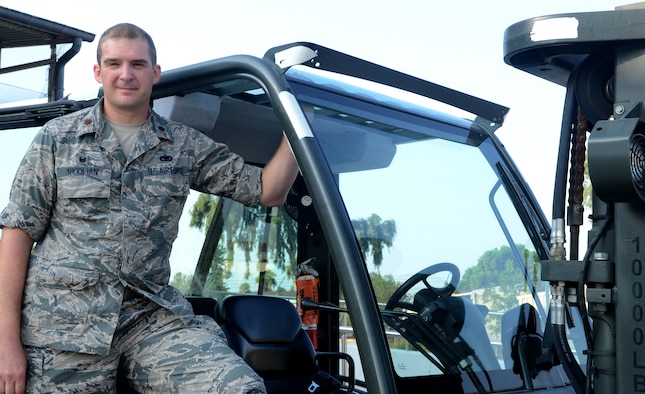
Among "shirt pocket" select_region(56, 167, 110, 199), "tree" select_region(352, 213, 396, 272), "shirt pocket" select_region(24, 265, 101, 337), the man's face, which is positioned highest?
the man's face

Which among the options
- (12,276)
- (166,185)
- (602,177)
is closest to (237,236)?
(166,185)

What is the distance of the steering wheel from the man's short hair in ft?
3.56

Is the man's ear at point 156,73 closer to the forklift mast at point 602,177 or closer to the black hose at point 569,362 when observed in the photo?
the forklift mast at point 602,177

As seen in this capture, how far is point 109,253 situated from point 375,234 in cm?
84

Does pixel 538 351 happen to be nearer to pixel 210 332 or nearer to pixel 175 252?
pixel 210 332

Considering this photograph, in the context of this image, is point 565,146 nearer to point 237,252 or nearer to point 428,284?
point 428,284

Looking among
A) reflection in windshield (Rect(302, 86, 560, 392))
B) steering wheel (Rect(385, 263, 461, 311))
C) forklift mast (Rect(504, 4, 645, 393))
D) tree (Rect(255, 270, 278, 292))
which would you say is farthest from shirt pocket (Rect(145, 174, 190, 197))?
tree (Rect(255, 270, 278, 292))

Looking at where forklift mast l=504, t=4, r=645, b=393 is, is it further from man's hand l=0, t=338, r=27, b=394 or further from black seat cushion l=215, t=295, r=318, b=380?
man's hand l=0, t=338, r=27, b=394

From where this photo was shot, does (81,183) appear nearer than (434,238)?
Yes

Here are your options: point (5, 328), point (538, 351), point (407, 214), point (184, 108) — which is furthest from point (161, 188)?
point (538, 351)

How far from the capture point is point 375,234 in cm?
285

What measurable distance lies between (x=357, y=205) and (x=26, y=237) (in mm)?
1033

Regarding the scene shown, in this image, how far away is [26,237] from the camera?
2676 mm

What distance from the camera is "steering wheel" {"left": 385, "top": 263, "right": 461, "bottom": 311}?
2.81 m
